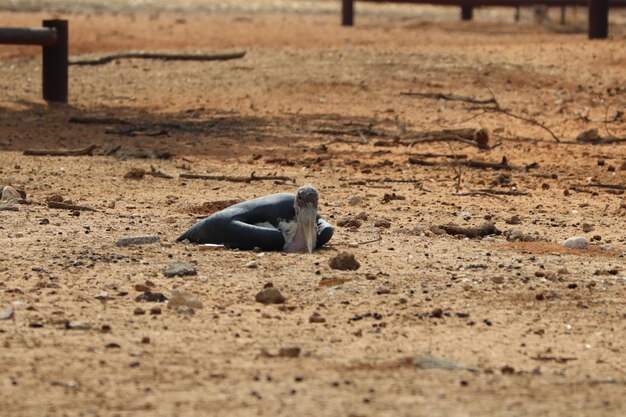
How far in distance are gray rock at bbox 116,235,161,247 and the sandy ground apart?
72 millimetres

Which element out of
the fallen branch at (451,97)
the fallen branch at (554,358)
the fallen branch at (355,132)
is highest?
the fallen branch at (451,97)

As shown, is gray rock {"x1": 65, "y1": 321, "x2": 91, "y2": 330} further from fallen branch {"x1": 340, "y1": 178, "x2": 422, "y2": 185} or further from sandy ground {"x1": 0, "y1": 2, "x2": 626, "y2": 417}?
fallen branch {"x1": 340, "y1": 178, "x2": 422, "y2": 185}

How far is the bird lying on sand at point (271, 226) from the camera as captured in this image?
7.31 meters

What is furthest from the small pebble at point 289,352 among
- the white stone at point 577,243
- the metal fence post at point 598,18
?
the metal fence post at point 598,18

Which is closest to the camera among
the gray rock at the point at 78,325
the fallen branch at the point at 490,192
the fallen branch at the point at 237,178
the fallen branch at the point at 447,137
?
the gray rock at the point at 78,325

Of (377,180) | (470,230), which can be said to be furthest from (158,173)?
(470,230)

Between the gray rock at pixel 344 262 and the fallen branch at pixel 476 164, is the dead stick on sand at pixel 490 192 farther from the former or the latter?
the gray rock at pixel 344 262

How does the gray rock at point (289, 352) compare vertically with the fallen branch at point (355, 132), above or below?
below

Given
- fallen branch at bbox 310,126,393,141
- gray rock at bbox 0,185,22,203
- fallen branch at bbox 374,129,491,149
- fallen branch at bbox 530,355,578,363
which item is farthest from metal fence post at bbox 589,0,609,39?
fallen branch at bbox 530,355,578,363

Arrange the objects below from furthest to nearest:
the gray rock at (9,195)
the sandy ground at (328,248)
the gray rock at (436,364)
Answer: the gray rock at (9,195)
the gray rock at (436,364)
the sandy ground at (328,248)

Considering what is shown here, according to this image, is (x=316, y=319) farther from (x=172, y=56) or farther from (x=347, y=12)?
(x=347, y=12)

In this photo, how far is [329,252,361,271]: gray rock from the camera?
6938 mm

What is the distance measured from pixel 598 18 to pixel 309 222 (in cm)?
1086

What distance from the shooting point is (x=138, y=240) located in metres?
7.48
